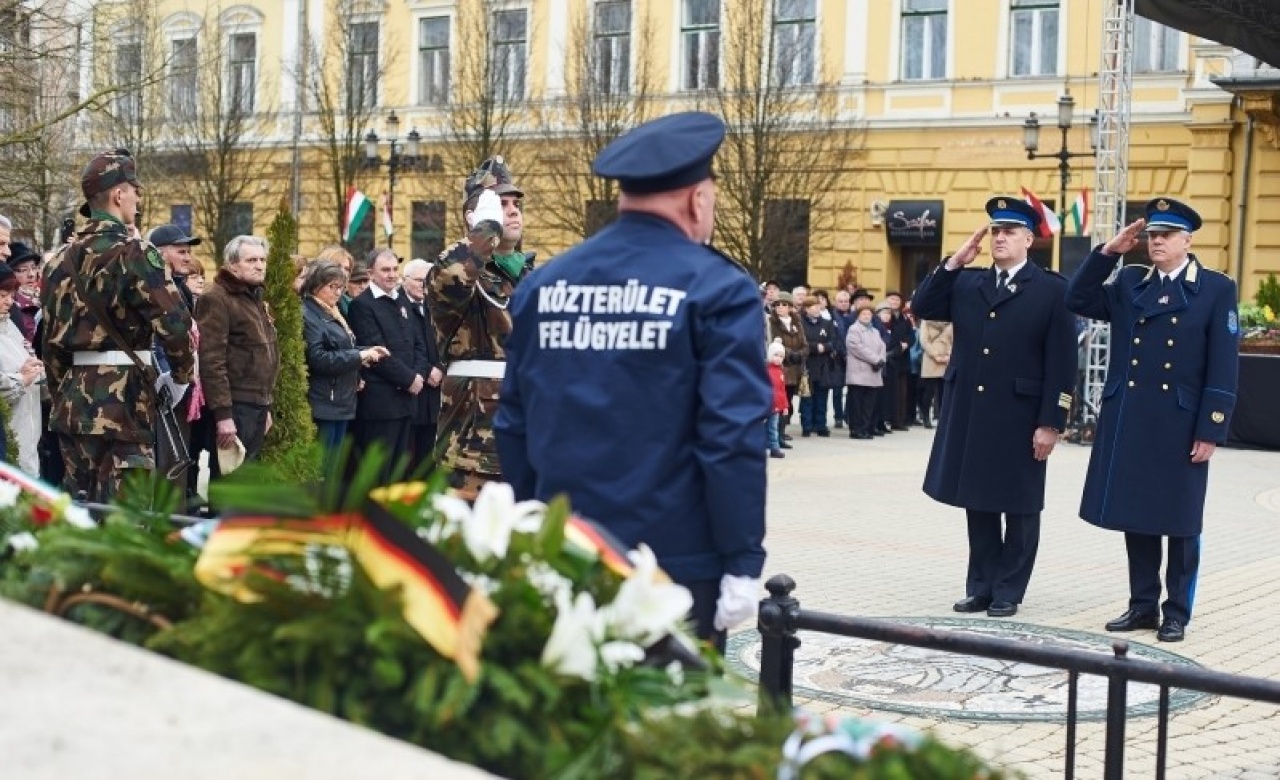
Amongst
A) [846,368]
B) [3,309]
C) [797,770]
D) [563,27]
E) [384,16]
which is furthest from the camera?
[384,16]

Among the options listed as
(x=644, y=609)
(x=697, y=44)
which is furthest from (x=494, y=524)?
(x=697, y=44)

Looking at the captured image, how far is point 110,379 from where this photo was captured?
27.4 ft

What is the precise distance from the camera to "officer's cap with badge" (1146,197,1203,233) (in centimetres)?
855

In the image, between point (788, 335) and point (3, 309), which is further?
Answer: point (788, 335)

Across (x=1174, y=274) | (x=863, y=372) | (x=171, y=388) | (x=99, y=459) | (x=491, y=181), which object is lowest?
(x=863, y=372)

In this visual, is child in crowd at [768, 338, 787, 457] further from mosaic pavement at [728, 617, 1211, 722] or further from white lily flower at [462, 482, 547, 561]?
white lily flower at [462, 482, 547, 561]

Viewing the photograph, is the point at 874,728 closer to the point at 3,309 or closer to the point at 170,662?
the point at 170,662

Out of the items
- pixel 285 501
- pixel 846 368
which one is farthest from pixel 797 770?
pixel 846 368

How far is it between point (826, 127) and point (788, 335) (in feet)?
47.9

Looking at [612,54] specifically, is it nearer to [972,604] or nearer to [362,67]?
[362,67]

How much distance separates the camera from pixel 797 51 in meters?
35.1

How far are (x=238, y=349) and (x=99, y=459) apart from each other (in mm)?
1730

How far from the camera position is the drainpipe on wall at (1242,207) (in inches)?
1257

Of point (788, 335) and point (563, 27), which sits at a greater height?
point (563, 27)
